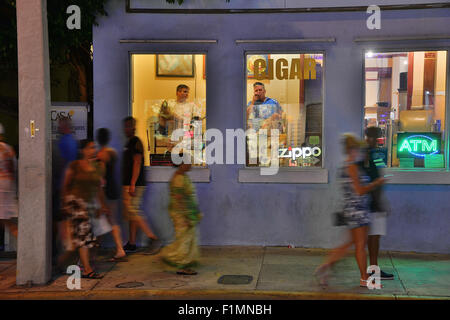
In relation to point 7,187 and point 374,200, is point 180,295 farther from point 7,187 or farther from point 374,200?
point 7,187

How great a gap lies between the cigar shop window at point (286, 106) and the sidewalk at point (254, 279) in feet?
5.68

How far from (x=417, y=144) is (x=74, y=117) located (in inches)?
236

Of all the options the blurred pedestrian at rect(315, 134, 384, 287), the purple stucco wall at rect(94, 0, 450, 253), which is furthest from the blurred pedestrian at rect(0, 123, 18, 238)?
the blurred pedestrian at rect(315, 134, 384, 287)

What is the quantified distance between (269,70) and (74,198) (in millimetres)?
4155

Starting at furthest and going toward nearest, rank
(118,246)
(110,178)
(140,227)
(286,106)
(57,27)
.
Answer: (57,27), (286,106), (140,227), (118,246), (110,178)

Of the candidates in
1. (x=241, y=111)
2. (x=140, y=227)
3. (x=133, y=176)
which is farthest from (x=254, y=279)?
(x=241, y=111)

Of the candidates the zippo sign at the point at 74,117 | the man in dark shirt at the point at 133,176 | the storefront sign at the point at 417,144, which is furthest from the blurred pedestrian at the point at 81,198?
the storefront sign at the point at 417,144

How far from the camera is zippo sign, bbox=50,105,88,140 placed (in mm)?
9406

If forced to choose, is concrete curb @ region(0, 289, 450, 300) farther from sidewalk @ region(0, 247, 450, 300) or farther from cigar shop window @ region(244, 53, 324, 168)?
cigar shop window @ region(244, 53, 324, 168)

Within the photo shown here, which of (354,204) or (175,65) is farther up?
(175,65)

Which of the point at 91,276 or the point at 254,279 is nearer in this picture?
the point at 254,279

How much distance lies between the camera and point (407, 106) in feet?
30.4

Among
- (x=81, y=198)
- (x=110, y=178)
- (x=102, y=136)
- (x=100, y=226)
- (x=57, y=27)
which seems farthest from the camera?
(x=57, y=27)
